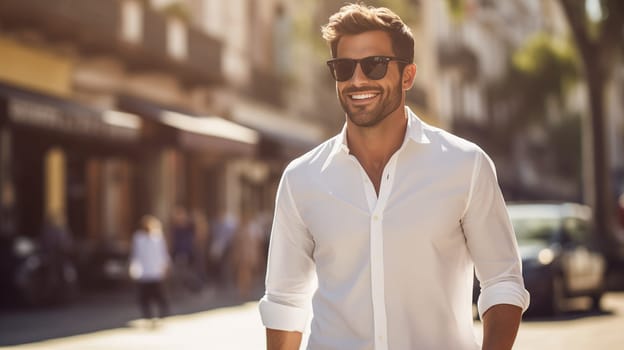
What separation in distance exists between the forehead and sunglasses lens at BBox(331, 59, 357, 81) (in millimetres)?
18

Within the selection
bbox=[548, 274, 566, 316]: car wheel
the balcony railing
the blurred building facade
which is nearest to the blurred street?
bbox=[548, 274, 566, 316]: car wheel

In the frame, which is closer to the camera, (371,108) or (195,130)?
(371,108)

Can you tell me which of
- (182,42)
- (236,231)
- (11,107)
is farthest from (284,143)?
(11,107)

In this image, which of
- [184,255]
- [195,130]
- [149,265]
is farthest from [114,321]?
[195,130]

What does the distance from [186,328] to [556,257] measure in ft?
16.3

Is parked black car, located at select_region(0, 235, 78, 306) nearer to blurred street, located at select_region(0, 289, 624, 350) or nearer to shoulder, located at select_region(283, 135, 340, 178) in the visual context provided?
blurred street, located at select_region(0, 289, 624, 350)

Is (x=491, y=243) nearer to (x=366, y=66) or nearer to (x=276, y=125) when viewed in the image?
(x=366, y=66)

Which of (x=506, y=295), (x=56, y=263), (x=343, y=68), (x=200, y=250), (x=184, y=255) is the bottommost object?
(x=200, y=250)

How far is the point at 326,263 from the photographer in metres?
3.48

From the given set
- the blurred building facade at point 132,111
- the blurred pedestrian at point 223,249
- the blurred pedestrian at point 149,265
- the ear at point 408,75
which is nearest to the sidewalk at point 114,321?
the blurred pedestrian at point 149,265

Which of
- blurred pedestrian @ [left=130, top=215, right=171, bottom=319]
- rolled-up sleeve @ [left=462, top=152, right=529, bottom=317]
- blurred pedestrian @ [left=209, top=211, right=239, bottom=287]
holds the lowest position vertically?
blurred pedestrian @ [left=209, top=211, right=239, bottom=287]

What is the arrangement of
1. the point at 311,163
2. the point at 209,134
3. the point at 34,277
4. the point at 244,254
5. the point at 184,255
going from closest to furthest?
the point at 311,163, the point at 34,277, the point at 184,255, the point at 244,254, the point at 209,134

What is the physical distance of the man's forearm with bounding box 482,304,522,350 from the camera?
335 centimetres

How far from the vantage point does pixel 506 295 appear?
3.39 m
